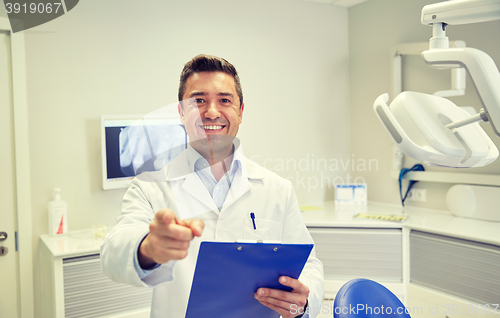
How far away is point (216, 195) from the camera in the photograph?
1282 millimetres

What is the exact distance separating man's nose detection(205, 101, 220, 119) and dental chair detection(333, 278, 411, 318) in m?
0.66

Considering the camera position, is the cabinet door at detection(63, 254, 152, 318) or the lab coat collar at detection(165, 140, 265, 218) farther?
the cabinet door at detection(63, 254, 152, 318)

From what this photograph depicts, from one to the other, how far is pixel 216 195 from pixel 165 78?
1583mm

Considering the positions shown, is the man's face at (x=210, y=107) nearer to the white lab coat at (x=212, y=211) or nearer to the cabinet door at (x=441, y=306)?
the white lab coat at (x=212, y=211)

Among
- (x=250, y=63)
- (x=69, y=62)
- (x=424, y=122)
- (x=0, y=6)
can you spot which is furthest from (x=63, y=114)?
(x=424, y=122)

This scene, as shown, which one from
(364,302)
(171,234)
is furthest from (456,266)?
(171,234)

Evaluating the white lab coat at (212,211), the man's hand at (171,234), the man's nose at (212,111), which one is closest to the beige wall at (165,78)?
the white lab coat at (212,211)

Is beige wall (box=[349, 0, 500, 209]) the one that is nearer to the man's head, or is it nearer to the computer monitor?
the computer monitor

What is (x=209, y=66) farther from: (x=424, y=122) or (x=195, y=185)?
(x=424, y=122)

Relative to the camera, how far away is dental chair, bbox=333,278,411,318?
117 cm

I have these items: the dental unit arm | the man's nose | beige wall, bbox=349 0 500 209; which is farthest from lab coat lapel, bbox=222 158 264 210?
beige wall, bbox=349 0 500 209

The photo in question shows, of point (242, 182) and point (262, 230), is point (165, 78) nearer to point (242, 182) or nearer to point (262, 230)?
point (242, 182)

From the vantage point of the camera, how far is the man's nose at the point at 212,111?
3.66 ft

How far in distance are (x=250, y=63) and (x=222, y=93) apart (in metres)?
1.88
